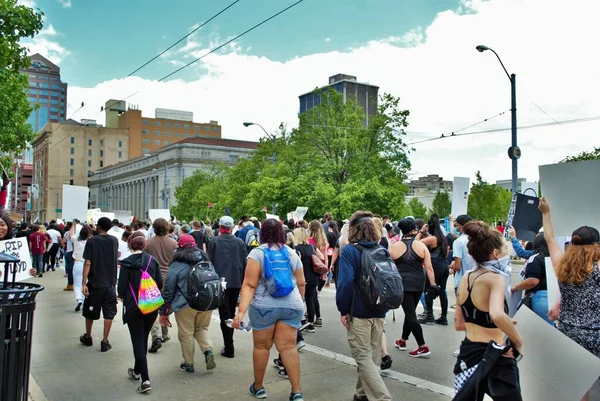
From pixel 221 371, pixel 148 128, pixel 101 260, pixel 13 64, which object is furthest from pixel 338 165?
pixel 148 128

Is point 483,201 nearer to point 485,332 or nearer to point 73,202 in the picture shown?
point 73,202

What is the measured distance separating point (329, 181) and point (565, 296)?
1253 inches

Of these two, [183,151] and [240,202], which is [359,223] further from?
[183,151]

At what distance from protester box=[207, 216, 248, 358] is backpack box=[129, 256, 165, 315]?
135cm

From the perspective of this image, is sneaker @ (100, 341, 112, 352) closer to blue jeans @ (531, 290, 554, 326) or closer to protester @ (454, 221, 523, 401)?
protester @ (454, 221, 523, 401)

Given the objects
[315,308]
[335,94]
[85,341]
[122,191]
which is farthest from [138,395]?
[122,191]

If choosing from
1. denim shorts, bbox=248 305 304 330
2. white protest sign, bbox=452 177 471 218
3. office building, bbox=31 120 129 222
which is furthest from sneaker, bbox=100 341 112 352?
office building, bbox=31 120 129 222

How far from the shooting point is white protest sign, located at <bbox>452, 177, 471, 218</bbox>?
48.5ft

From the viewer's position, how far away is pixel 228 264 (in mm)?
7504

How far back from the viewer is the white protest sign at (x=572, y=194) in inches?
184

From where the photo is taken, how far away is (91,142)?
13175 centimetres

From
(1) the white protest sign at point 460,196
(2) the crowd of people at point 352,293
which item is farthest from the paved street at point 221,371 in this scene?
(1) the white protest sign at point 460,196

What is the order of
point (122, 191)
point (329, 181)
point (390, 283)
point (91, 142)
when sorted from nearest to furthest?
1. point (390, 283)
2. point (329, 181)
3. point (122, 191)
4. point (91, 142)

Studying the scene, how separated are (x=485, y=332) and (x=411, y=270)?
3.43 m
